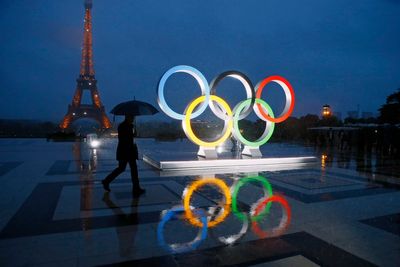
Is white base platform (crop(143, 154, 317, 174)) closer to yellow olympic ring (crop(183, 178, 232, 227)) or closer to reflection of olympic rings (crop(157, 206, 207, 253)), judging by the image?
yellow olympic ring (crop(183, 178, 232, 227))

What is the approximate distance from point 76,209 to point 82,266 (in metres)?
2.26

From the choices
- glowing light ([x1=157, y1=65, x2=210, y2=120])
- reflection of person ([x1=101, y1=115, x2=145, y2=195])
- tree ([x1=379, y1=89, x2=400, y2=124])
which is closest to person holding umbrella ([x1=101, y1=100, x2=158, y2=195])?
reflection of person ([x1=101, y1=115, x2=145, y2=195])

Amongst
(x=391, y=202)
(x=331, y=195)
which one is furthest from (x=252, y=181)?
(x=391, y=202)

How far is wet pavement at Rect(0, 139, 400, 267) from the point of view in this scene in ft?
11.3

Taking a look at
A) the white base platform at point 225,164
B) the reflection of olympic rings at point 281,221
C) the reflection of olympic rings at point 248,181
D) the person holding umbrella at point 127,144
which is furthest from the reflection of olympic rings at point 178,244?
the white base platform at point 225,164

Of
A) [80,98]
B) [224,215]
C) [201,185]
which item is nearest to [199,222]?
[224,215]

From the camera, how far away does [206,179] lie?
8.17 m

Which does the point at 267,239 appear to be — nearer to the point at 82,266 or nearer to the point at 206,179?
the point at 82,266

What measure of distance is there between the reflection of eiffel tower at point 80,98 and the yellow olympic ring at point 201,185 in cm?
3733

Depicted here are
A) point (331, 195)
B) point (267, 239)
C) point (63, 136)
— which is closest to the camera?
point (267, 239)

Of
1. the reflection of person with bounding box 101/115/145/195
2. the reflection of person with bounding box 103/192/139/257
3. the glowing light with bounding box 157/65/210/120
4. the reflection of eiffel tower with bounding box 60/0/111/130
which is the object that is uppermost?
the reflection of eiffel tower with bounding box 60/0/111/130

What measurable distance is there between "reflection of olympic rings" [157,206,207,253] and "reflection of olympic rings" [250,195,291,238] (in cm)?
83

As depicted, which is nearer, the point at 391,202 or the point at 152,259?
the point at 152,259

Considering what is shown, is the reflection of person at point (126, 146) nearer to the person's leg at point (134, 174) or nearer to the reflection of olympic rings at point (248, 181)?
the person's leg at point (134, 174)
